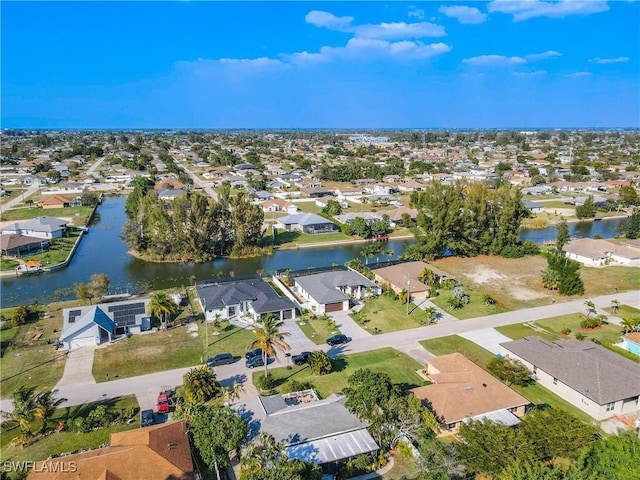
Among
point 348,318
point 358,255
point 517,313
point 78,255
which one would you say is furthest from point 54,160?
point 517,313

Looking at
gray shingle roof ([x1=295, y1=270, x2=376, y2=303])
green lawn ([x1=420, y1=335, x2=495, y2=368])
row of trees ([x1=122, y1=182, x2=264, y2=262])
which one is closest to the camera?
green lawn ([x1=420, y1=335, x2=495, y2=368])

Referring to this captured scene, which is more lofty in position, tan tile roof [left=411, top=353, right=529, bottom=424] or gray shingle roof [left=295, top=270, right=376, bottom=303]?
gray shingle roof [left=295, top=270, right=376, bottom=303]

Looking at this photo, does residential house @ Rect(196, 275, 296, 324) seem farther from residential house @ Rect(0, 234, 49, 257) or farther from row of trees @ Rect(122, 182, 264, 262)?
residential house @ Rect(0, 234, 49, 257)

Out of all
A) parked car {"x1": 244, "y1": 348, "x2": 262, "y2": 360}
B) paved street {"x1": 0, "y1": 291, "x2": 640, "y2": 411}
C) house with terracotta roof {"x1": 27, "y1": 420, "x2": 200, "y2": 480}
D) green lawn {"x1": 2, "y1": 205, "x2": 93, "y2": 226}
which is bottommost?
paved street {"x1": 0, "y1": 291, "x2": 640, "y2": 411}

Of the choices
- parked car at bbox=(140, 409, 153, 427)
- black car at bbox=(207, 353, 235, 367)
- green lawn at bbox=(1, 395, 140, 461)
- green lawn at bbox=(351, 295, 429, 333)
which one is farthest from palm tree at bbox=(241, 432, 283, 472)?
green lawn at bbox=(351, 295, 429, 333)

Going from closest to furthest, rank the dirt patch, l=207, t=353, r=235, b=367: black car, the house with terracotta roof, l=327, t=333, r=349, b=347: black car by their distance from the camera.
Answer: the house with terracotta roof, l=207, t=353, r=235, b=367: black car, l=327, t=333, r=349, b=347: black car, the dirt patch

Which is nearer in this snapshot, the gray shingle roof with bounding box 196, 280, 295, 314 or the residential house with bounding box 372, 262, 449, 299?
the gray shingle roof with bounding box 196, 280, 295, 314

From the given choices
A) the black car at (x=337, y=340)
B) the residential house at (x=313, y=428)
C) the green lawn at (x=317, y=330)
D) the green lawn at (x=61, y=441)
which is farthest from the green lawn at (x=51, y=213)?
the residential house at (x=313, y=428)
